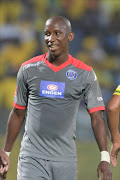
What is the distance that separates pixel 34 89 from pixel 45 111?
8.9 inches

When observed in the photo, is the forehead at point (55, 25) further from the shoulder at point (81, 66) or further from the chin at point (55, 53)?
the shoulder at point (81, 66)

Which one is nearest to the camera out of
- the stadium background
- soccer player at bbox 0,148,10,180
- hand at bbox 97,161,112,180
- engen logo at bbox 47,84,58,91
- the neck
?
hand at bbox 97,161,112,180

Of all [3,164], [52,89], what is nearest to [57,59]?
[52,89]

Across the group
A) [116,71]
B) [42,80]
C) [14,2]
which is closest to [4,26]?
[14,2]

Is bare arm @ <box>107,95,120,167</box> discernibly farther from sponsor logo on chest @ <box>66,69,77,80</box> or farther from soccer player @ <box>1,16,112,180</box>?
sponsor logo on chest @ <box>66,69,77,80</box>

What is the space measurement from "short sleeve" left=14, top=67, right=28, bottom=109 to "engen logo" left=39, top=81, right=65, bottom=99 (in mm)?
173

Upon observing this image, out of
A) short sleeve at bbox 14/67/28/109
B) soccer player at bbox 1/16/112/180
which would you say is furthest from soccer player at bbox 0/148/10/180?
short sleeve at bbox 14/67/28/109

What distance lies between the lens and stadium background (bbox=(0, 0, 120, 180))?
1376 centimetres

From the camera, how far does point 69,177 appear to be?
3.85 metres

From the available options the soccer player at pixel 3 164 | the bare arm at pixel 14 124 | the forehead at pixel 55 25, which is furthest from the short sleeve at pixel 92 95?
the soccer player at pixel 3 164

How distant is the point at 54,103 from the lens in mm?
3861

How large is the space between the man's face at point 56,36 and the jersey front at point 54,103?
0.17 meters

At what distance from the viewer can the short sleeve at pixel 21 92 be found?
397 cm

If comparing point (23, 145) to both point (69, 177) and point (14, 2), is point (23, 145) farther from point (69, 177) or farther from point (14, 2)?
point (14, 2)
